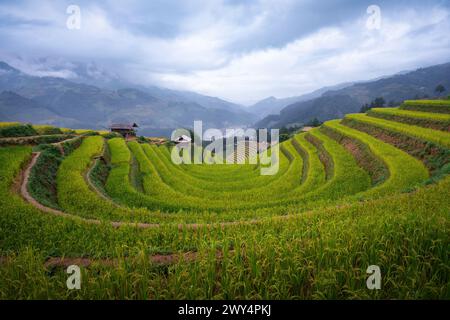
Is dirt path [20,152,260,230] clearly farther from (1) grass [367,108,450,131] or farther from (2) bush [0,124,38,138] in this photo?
(1) grass [367,108,450,131]

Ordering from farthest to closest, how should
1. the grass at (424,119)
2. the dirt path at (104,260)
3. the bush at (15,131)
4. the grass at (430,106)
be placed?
the grass at (430,106) < the grass at (424,119) < the bush at (15,131) < the dirt path at (104,260)

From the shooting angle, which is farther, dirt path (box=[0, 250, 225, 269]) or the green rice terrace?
dirt path (box=[0, 250, 225, 269])

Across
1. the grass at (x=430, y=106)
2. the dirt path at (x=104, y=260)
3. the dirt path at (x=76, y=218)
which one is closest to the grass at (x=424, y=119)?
the grass at (x=430, y=106)

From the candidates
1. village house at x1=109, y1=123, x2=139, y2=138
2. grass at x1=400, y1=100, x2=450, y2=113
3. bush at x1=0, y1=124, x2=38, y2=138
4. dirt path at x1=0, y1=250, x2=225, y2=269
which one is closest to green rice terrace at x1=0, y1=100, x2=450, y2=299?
dirt path at x1=0, y1=250, x2=225, y2=269

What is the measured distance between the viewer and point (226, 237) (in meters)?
5.07

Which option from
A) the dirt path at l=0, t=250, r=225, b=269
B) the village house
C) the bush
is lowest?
the dirt path at l=0, t=250, r=225, b=269

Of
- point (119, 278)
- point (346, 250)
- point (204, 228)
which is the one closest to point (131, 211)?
point (204, 228)

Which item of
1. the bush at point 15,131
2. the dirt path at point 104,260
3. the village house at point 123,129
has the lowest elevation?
the dirt path at point 104,260

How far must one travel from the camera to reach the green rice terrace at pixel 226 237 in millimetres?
3518

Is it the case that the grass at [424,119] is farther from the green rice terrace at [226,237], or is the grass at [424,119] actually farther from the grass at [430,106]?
the green rice terrace at [226,237]

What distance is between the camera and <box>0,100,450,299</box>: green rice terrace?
3.52m

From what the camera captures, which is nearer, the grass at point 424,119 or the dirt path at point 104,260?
the dirt path at point 104,260

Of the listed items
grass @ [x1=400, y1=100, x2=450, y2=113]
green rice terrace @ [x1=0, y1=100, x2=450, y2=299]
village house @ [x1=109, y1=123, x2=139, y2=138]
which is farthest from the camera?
village house @ [x1=109, y1=123, x2=139, y2=138]

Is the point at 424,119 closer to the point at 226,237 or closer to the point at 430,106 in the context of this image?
the point at 430,106
